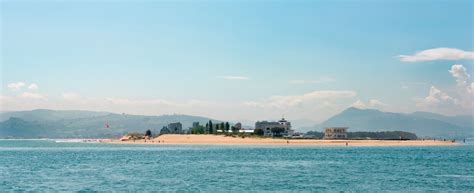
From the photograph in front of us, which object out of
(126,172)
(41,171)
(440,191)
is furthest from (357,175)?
(41,171)

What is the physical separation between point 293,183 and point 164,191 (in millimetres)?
13975

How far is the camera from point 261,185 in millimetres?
57156

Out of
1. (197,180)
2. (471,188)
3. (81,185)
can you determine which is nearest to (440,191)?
(471,188)

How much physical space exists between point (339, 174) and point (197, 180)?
1818 centimetres

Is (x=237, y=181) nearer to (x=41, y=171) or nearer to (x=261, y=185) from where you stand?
(x=261, y=185)

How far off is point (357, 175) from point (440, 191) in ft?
51.3

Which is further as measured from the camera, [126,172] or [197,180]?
[126,172]

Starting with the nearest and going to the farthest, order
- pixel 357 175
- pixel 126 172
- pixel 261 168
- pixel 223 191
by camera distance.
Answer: pixel 223 191
pixel 357 175
pixel 126 172
pixel 261 168

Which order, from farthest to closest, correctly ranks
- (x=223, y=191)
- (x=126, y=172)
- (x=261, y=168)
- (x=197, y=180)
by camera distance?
(x=261, y=168)
(x=126, y=172)
(x=197, y=180)
(x=223, y=191)

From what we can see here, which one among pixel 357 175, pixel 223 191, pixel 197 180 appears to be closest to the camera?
pixel 223 191

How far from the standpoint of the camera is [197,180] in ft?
204

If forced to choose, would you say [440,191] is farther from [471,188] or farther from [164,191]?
[164,191]

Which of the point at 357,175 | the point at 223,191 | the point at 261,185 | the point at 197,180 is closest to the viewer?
the point at 223,191

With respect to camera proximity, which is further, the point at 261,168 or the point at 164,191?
the point at 261,168
